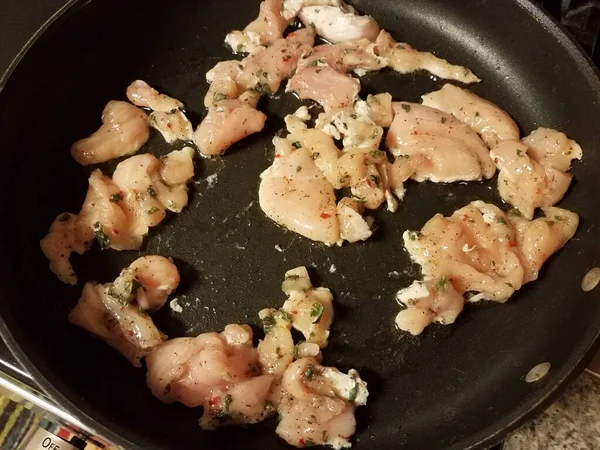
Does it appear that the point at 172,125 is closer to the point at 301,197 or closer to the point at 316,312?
the point at 301,197

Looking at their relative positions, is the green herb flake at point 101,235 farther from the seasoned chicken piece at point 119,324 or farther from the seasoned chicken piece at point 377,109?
the seasoned chicken piece at point 377,109

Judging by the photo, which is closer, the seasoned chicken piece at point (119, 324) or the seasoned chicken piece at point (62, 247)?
the seasoned chicken piece at point (119, 324)

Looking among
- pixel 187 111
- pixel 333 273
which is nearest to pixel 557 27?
pixel 333 273

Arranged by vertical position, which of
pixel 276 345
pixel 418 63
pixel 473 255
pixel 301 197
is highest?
pixel 418 63

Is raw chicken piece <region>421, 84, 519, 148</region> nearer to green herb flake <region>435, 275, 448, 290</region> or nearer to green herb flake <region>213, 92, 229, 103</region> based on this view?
green herb flake <region>435, 275, 448, 290</region>

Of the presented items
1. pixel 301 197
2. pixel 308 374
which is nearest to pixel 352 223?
pixel 301 197

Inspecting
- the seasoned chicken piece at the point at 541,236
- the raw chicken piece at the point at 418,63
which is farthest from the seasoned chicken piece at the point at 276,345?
the raw chicken piece at the point at 418,63
